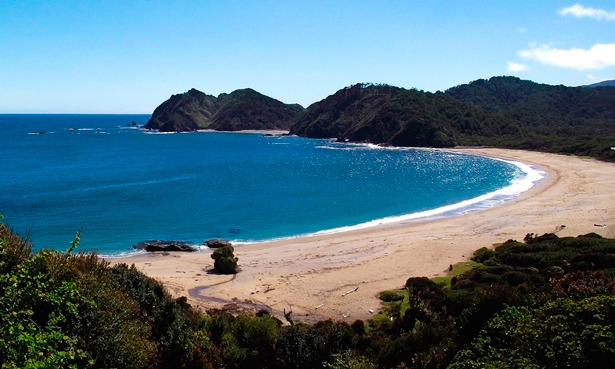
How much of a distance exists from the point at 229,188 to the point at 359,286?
41.5m

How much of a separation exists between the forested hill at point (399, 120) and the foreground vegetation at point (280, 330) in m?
112

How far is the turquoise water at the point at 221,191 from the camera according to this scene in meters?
42.6

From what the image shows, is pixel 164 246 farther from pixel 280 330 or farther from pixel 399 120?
pixel 399 120

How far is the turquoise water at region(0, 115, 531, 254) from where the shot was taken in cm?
4262

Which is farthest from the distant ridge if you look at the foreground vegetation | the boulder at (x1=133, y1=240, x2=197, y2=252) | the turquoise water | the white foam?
the foreground vegetation

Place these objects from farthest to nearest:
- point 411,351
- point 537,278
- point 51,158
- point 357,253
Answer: point 51,158
point 357,253
point 537,278
point 411,351

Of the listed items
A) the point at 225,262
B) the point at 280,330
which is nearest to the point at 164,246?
the point at 225,262

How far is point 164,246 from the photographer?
36219 mm

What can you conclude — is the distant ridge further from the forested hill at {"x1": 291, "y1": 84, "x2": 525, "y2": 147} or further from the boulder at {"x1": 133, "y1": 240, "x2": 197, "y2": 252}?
the boulder at {"x1": 133, "y1": 240, "x2": 197, "y2": 252}

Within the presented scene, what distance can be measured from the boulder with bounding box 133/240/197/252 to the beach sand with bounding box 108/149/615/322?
5.73 ft

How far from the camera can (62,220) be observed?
4378 centimetres

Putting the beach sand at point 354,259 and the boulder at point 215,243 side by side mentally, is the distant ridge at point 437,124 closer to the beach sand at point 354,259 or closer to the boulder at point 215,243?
the beach sand at point 354,259

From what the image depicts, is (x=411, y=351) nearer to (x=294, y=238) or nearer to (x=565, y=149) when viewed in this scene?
(x=294, y=238)

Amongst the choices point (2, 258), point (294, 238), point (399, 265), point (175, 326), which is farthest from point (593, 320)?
point (294, 238)
